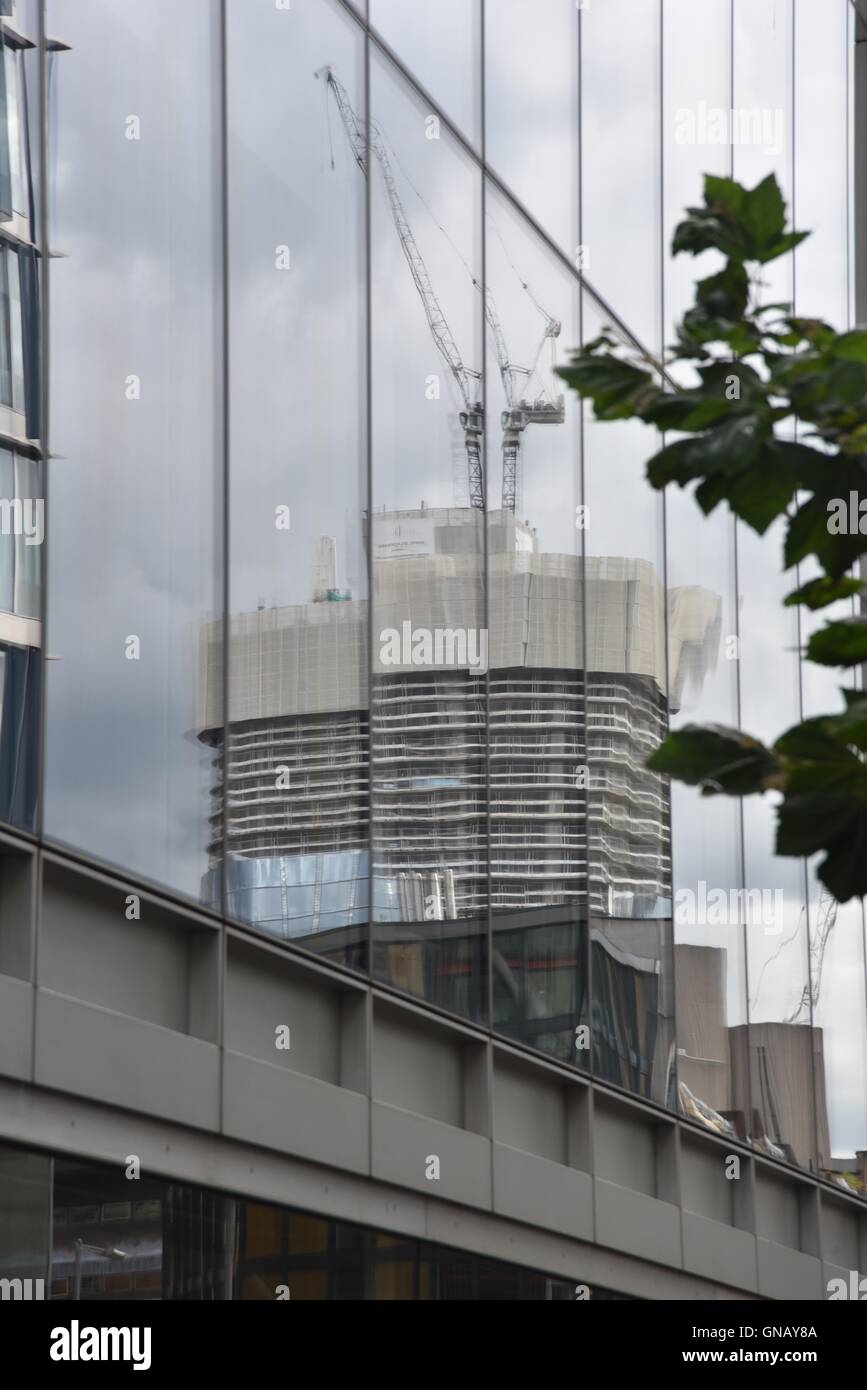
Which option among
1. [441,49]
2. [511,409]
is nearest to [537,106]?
[441,49]

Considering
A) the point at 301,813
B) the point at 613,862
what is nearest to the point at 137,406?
the point at 301,813

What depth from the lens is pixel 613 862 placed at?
1617 centimetres

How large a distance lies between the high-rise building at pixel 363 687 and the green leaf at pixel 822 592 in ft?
20.5

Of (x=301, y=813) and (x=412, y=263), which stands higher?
(x=412, y=263)

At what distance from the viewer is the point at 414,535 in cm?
1327

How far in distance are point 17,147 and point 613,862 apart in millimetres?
8874

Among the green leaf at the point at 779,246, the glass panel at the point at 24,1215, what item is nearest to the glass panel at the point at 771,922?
the glass panel at the point at 24,1215

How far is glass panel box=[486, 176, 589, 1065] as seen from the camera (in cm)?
1426

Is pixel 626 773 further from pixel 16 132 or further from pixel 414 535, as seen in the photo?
pixel 16 132

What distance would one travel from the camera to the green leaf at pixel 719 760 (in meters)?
2.47

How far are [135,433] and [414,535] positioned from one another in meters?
3.64
